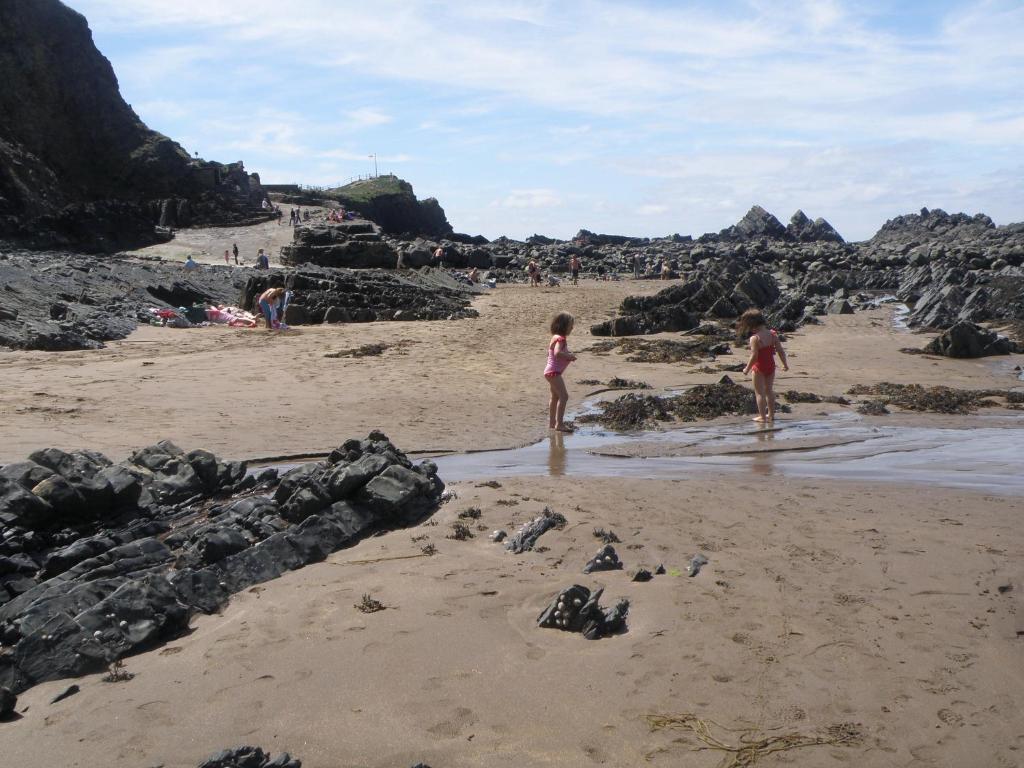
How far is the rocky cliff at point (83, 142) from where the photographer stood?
2130 inches

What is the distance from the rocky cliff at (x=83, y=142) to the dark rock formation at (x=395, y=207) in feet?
42.6

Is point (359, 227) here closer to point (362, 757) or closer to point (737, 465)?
point (737, 465)

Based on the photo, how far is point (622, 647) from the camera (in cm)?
462

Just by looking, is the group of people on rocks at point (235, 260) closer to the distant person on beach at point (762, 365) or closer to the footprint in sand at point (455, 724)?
the distant person on beach at point (762, 365)

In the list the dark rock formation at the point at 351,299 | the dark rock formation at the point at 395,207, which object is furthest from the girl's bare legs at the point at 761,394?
the dark rock formation at the point at 395,207

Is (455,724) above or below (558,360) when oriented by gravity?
below

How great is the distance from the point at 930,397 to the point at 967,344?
555 centimetres

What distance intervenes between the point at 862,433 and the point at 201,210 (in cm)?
5430

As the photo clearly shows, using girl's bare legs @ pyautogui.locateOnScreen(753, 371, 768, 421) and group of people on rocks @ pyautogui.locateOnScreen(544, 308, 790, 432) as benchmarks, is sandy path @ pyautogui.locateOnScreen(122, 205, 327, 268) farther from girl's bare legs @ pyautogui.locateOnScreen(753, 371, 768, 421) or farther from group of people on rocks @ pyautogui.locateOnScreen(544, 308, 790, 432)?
girl's bare legs @ pyautogui.locateOnScreen(753, 371, 768, 421)

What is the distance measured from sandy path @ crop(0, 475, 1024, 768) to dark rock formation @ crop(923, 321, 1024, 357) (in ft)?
39.9

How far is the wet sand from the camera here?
3.89m

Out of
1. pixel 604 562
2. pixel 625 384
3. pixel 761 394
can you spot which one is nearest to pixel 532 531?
pixel 604 562

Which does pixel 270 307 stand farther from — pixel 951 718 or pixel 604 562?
pixel 951 718

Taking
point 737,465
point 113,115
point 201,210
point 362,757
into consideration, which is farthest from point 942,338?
point 113,115
